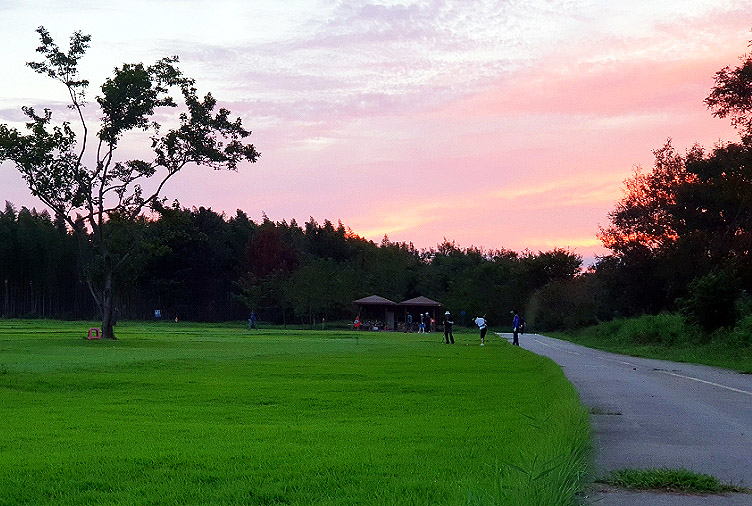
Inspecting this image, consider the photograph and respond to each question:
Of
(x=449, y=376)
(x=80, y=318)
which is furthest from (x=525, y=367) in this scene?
(x=80, y=318)

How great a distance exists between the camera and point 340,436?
10.8 meters

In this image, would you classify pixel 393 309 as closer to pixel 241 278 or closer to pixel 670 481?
pixel 241 278

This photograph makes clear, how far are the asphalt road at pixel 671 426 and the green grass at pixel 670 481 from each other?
211 millimetres

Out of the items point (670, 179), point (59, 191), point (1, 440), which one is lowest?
point (1, 440)

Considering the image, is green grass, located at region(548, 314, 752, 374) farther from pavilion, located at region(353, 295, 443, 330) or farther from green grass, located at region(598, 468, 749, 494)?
pavilion, located at region(353, 295, 443, 330)

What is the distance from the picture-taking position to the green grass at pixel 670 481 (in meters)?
7.72

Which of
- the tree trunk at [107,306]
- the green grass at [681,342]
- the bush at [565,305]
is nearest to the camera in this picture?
the green grass at [681,342]

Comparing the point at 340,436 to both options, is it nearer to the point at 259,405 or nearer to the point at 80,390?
the point at 259,405

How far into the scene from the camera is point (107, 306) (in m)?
45.5

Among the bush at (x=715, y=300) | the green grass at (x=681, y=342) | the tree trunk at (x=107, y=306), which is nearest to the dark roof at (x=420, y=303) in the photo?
the green grass at (x=681, y=342)

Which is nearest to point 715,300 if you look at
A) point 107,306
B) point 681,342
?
point 681,342

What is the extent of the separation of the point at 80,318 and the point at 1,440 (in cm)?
9112

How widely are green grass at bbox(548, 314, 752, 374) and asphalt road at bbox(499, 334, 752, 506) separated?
6313mm

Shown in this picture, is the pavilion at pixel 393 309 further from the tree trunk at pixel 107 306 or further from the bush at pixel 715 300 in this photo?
the bush at pixel 715 300
